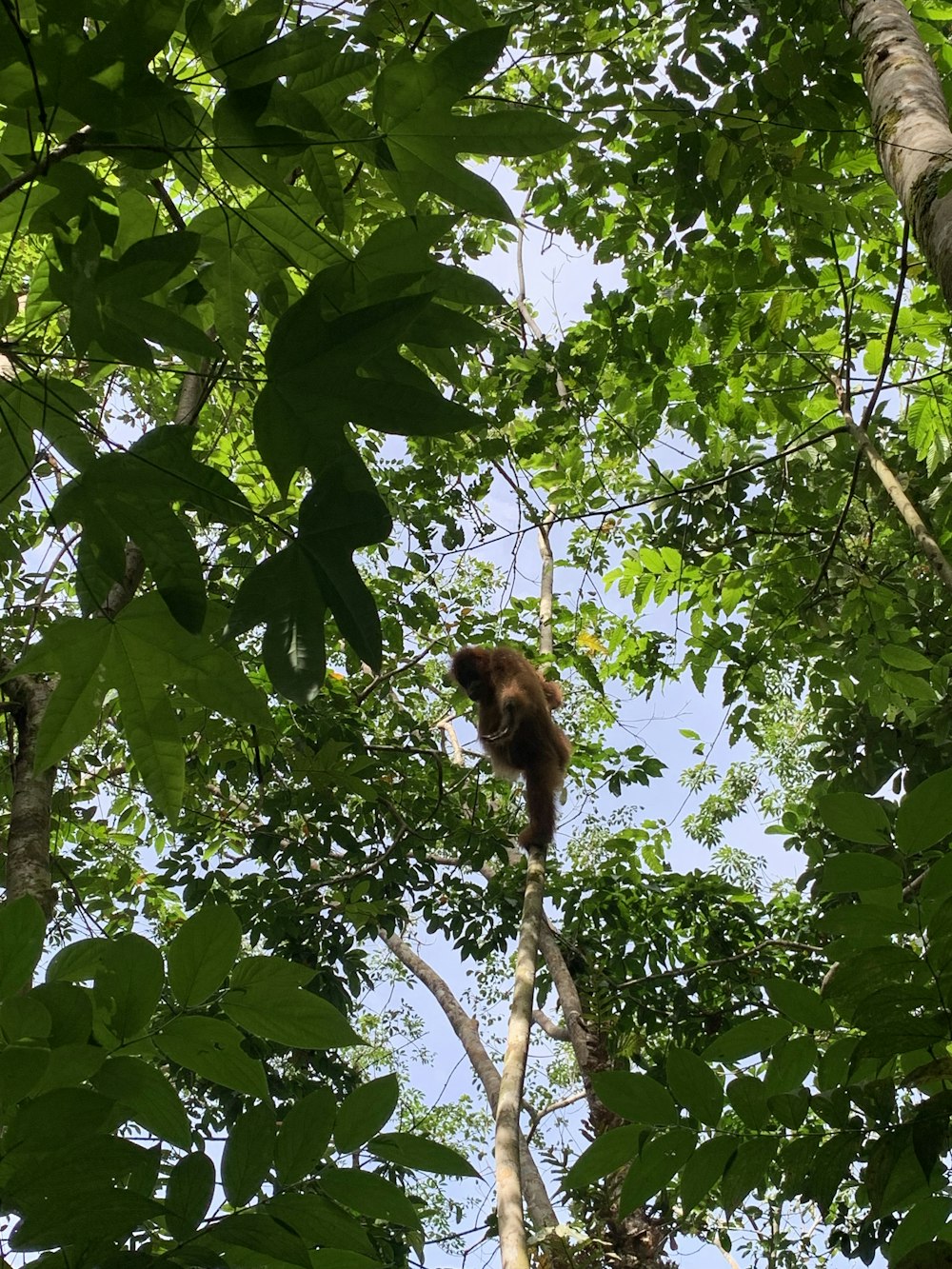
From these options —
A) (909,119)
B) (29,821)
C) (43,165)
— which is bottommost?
(43,165)

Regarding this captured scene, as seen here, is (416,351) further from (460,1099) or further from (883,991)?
(460,1099)

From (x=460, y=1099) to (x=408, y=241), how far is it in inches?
388

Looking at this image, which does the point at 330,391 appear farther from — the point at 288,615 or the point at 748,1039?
the point at 748,1039

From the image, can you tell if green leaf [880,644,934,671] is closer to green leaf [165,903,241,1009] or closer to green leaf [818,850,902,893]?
green leaf [818,850,902,893]

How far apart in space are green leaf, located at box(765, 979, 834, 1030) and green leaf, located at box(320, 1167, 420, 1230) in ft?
1.20

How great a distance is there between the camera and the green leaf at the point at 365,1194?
0.80 metres

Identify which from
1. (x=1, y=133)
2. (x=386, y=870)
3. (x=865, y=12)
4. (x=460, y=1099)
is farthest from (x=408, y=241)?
(x=460, y=1099)

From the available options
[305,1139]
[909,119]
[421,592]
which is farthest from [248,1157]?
[421,592]

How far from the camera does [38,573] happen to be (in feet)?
11.7

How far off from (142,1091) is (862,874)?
2.00ft

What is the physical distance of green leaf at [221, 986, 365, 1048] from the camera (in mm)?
829

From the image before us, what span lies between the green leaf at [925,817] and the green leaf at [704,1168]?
0.32 metres

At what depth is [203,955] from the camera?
2.68ft

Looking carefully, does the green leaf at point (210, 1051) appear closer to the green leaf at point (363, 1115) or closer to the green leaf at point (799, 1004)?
the green leaf at point (363, 1115)
